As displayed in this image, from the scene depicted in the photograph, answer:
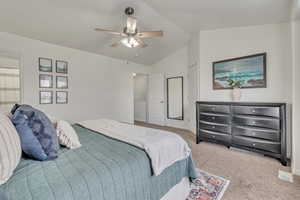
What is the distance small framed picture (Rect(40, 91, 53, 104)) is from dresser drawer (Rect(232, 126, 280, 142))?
164 inches

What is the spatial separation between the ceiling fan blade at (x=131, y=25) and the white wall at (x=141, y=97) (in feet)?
12.1

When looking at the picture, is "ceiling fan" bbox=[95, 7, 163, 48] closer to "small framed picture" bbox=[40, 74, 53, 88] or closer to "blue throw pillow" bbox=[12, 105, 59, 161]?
"blue throw pillow" bbox=[12, 105, 59, 161]

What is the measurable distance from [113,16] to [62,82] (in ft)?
6.78

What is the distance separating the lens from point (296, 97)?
2.00 metres

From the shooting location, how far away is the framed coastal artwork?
2.82m

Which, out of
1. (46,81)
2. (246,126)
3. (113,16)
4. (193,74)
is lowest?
(246,126)

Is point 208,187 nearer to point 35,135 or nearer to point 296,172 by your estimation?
point 296,172

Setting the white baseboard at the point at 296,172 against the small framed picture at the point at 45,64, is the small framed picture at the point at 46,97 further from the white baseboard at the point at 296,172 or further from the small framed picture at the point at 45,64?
the white baseboard at the point at 296,172

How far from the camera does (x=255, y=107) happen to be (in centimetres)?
257

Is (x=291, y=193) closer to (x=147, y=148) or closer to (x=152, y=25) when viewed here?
(x=147, y=148)

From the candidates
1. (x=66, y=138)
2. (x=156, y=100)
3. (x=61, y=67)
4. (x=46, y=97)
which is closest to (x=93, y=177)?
(x=66, y=138)

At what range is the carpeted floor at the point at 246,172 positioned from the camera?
166cm

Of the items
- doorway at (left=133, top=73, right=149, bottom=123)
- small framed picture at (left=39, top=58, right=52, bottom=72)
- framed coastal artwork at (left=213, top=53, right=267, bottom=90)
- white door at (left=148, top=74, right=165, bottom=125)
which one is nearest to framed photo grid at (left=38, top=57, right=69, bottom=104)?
small framed picture at (left=39, top=58, right=52, bottom=72)

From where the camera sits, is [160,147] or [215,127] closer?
[160,147]
